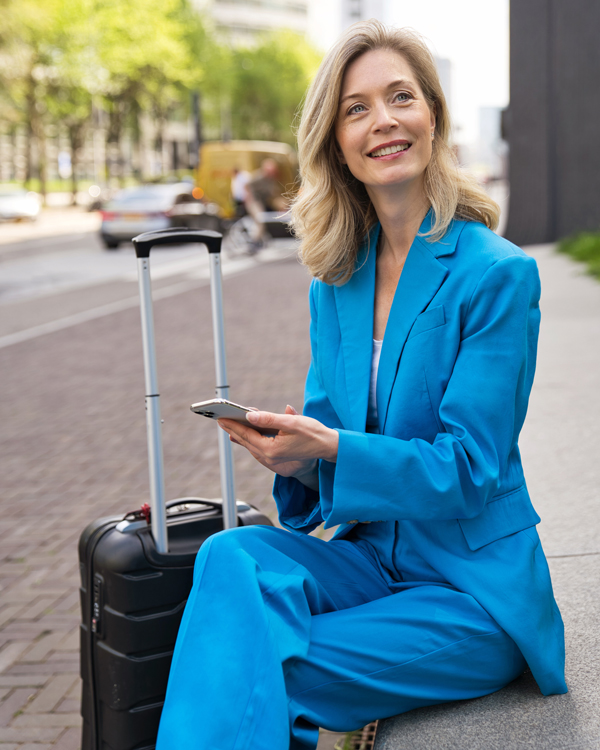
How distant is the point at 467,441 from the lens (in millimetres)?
1782

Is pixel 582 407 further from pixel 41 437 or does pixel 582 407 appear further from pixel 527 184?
pixel 527 184

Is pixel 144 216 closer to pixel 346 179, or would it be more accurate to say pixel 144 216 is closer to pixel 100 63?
pixel 346 179

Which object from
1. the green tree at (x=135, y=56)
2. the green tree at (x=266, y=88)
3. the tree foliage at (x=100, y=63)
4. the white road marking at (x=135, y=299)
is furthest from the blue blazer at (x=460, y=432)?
the green tree at (x=266, y=88)

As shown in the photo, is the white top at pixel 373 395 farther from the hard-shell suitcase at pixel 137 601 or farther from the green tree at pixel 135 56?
the green tree at pixel 135 56

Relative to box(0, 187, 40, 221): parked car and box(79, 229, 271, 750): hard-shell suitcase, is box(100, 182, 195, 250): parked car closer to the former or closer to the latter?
box(0, 187, 40, 221): parked car

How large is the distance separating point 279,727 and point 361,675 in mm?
220

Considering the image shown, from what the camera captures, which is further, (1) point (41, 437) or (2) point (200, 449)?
(1) point (41, 437)

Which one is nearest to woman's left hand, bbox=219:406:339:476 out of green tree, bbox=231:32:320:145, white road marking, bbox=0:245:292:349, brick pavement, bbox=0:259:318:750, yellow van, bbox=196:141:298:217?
brick pavement, bbox=0:259:318:750

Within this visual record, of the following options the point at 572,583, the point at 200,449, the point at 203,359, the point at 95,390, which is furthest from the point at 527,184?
the point at 572,583

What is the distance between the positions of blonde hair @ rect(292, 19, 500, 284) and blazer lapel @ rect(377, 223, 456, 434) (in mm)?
55

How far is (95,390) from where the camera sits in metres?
7.51

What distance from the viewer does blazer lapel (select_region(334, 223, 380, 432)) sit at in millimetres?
2059

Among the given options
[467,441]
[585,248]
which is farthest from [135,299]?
[467,441]

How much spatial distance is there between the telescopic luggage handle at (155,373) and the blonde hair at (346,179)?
26 cm
